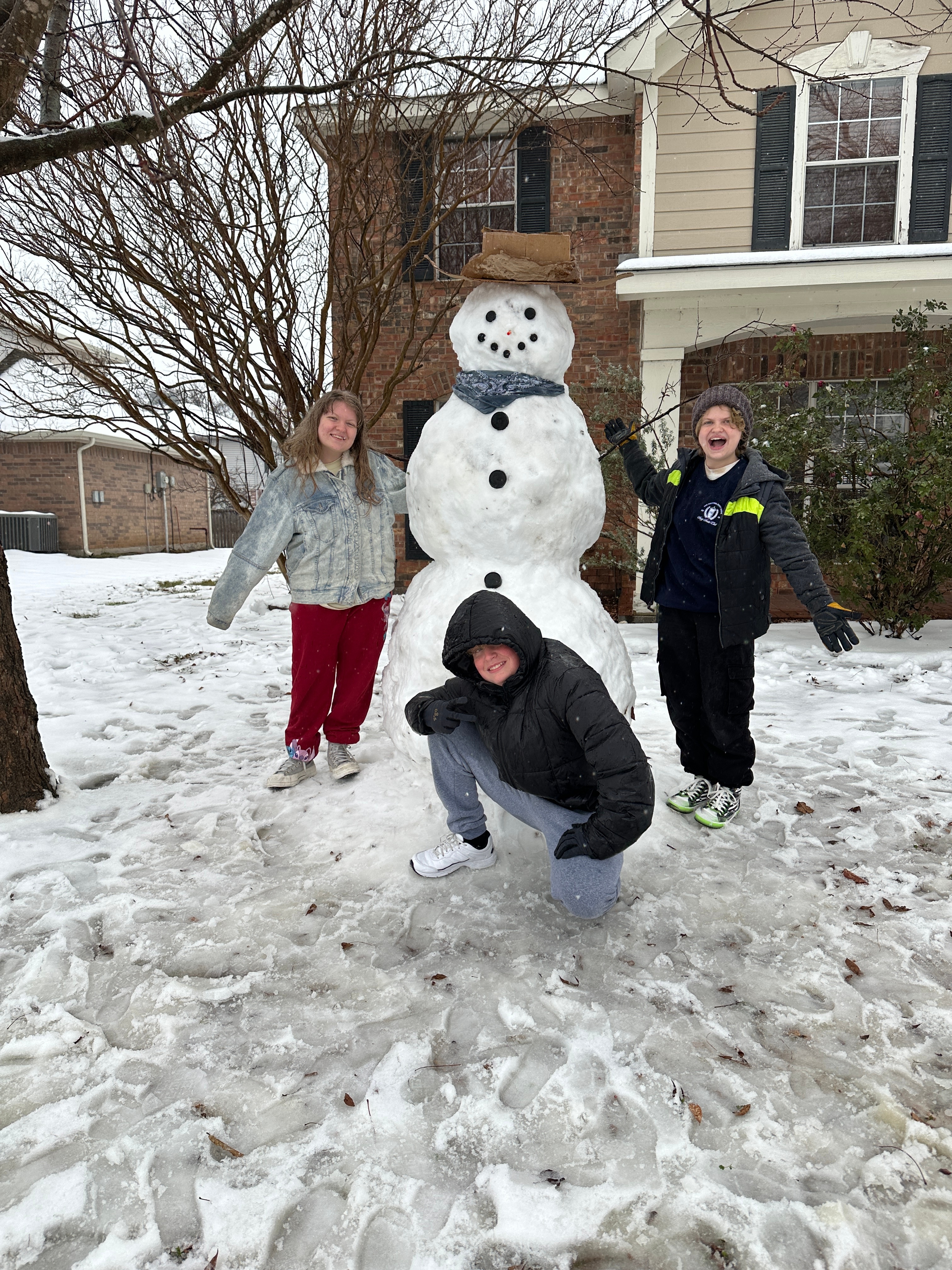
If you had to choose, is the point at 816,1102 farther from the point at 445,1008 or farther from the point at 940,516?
the point at 940,516

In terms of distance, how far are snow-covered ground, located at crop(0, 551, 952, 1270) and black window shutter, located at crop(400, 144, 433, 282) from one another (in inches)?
146

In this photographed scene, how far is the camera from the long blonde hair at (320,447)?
10.2 feet

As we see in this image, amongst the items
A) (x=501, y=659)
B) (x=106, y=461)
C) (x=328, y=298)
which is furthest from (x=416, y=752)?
(x=106, y=461)

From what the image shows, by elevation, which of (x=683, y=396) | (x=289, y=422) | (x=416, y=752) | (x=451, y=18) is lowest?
(x=416, y=752)

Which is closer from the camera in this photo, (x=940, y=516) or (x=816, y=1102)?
(x=816, y=1102)

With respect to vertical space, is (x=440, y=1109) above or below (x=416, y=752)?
below

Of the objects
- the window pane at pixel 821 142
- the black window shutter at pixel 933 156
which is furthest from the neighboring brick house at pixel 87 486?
the black window shutter at pixel 933 156

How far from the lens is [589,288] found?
7.99m

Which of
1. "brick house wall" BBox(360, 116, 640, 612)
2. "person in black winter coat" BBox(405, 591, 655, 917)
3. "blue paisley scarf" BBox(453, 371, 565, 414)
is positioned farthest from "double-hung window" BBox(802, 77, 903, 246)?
"person in black winter coat" BBox(405, 591, 655, 917)

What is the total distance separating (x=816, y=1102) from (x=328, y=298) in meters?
5.18

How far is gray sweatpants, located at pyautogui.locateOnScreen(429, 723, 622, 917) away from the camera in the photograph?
220cm

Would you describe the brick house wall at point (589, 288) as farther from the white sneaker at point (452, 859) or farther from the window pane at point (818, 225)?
the white sneaker at point (452, 859)

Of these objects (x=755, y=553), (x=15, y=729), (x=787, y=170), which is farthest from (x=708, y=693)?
(x=787, y=170)

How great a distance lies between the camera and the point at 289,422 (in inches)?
234
